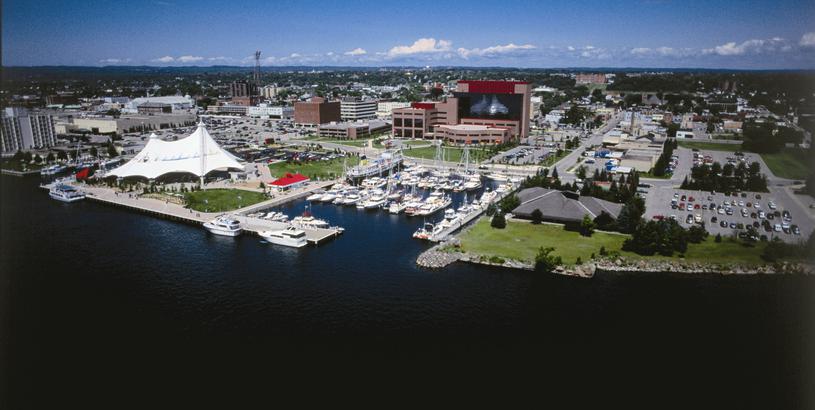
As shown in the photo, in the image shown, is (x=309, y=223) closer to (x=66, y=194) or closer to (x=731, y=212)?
(x=66, y=194)

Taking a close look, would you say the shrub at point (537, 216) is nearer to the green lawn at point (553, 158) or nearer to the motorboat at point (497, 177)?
the motorboat at point (497, 177)

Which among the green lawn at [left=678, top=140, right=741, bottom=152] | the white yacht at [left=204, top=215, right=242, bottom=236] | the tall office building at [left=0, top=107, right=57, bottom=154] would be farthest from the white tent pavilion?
the green lawn at [left=678, top=140, right=741, bottom=152]

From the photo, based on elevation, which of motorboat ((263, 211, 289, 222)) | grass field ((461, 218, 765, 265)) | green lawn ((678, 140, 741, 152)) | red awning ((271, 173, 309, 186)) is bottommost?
grass field ((461, 218, 765, 265))

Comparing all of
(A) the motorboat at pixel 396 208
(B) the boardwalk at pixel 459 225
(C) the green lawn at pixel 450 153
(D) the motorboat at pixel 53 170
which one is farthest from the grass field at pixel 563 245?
(D) the motorboat at pixel 53 170

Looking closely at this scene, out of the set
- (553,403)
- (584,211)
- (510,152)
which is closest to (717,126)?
(510,152)

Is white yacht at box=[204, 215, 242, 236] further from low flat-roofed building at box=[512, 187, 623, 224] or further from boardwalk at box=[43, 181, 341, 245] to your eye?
low flat-roofed building at box=[512, 187, 623, 224]
